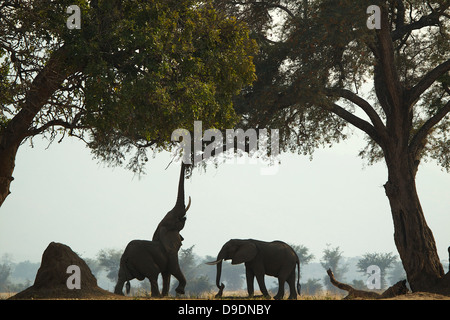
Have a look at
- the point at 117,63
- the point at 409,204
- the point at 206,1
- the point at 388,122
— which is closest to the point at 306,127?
the point at 388,122

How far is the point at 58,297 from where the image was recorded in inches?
580

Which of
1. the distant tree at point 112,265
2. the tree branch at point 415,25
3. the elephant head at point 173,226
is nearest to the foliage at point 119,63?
the elephant head at point 173,226

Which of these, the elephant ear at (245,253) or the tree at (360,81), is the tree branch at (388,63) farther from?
the elephant ear at (245,253)

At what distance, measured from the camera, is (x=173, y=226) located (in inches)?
728

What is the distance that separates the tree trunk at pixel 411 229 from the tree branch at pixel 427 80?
232 centimetres

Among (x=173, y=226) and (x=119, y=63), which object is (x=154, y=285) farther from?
(x=119, y=63)

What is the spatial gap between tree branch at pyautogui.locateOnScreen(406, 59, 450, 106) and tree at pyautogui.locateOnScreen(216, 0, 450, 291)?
0.13ft

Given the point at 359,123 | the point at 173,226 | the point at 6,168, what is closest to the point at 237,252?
the point at 173,226

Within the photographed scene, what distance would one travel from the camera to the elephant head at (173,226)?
18.0 metres

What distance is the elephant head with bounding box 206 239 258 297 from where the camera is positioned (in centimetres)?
1934

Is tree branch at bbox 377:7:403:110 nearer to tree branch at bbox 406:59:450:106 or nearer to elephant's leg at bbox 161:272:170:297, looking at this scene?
Result: tree branch at bbox 406:59:450:106

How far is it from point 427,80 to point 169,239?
39.8 feet
